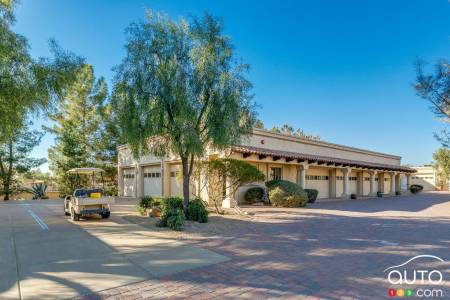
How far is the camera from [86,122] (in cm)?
3209

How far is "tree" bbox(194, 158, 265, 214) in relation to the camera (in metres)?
13.7

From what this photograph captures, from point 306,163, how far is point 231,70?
13.0 m

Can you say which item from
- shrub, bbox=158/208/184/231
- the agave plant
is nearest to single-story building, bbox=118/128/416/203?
shrub, bbox=158/208/184/231

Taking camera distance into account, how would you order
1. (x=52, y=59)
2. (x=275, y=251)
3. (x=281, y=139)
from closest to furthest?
1. (x=275, y=251)
2. (x=52, y=59)
3. (x=281, y=139)

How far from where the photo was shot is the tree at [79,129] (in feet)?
95.4

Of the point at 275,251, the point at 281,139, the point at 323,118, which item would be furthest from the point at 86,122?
the point at 275,251

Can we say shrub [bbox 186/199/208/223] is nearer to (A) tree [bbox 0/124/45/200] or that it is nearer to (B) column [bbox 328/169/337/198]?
(B) column [bbox 328/169/337/198]

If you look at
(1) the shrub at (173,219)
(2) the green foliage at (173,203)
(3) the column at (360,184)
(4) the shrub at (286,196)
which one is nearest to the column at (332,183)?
(3) the column at (360,184)

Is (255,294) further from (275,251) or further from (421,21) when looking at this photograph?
(421,21)

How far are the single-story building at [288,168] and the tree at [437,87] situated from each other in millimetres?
8943

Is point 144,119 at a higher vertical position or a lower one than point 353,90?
lower

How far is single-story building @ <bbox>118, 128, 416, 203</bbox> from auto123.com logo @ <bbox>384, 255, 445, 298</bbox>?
416 inches

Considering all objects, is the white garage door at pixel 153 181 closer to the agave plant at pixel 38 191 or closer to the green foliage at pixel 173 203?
the agave plant at pixel 38 191

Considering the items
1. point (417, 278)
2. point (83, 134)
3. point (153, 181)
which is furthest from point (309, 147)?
point (83, 134)
